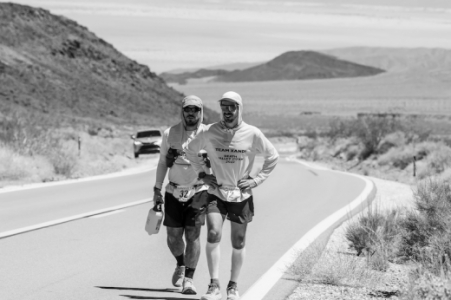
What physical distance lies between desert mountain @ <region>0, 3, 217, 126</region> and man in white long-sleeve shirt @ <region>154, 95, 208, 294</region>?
59.9 meters

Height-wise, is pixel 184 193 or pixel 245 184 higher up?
pixel 245 184

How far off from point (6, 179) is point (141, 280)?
14.2 metres

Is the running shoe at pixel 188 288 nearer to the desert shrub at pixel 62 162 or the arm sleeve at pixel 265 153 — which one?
the arm sleeve at pixel 265 153

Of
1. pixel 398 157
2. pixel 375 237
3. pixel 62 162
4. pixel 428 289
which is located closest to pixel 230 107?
pixel 428 289

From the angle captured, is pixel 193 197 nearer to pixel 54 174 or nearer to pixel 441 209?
pixel 441 209

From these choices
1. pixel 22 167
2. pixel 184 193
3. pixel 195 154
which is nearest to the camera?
pixel 195 154

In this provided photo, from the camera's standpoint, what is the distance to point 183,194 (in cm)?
796

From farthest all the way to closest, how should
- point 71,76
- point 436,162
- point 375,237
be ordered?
point 71,76, point 436,162, point 375,237

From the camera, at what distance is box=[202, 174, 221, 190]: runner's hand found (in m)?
7.36

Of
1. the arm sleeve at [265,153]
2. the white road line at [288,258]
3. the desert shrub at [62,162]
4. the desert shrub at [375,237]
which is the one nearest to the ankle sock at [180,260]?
the white road line at [288,258]

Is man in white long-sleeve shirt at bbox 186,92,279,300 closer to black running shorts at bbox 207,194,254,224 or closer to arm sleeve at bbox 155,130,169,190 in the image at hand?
black running shorts at bbox 207,194,254,224

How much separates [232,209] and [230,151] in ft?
1.69

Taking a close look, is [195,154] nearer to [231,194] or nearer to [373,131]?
[231,194]

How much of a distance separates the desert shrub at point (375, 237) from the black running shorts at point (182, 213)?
7.59ft
